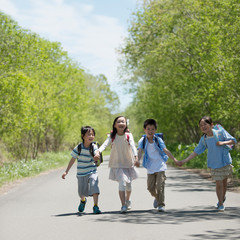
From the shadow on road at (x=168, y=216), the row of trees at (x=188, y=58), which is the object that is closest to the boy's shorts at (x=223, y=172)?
the shadow on road at (x=168, y=216)

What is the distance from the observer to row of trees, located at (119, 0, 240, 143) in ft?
62.6

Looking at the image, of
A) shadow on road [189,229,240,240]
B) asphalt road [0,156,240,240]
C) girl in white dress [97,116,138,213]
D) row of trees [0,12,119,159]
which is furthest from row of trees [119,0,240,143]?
shadow on road [189,229,240,240]

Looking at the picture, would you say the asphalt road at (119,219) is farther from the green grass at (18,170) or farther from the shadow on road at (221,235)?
the green grass at (18,170)

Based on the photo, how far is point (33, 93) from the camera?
3048 cm

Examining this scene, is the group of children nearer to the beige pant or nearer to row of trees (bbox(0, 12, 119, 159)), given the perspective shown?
the beige pant

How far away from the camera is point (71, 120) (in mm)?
43375

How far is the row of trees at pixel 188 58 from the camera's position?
19078 mm

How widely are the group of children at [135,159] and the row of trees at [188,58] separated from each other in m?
8.96

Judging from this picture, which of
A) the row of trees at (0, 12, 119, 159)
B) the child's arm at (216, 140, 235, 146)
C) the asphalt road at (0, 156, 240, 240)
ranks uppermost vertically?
the row of trees at (0, 12, 119, 159)

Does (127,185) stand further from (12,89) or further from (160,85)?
(160,85)

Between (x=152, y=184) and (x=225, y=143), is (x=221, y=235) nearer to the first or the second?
(x=225, y=143)

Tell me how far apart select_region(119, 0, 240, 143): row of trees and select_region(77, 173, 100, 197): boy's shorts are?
10009mm

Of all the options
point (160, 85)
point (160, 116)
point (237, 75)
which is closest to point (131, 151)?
point (237, 75)

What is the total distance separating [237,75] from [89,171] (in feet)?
33.8
